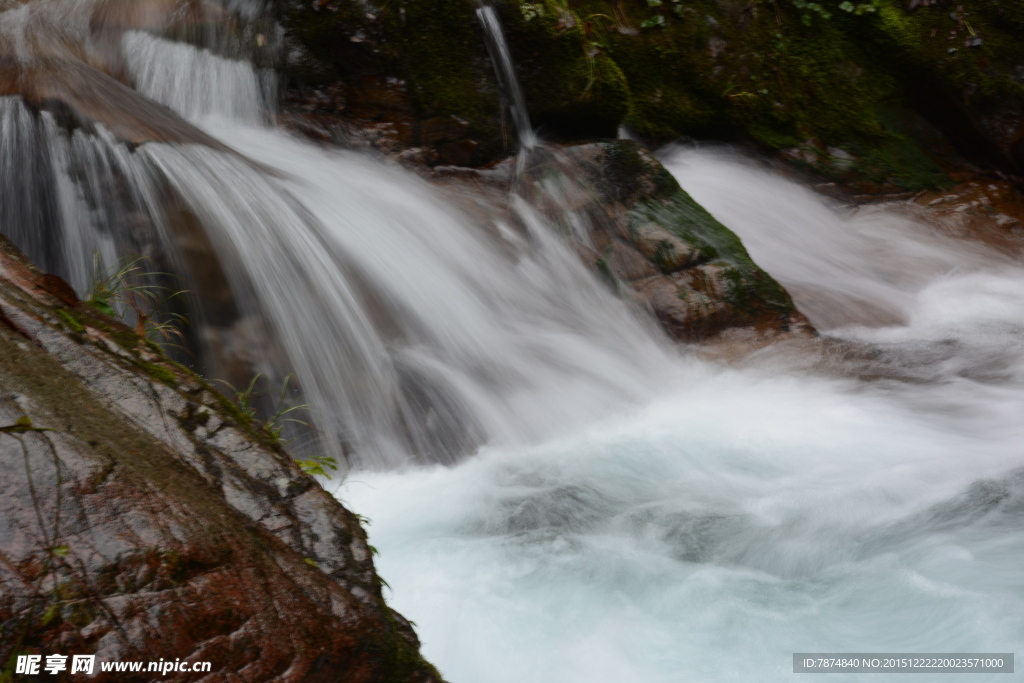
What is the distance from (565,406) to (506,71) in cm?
301

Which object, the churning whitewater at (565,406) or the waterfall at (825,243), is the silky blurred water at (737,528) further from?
the waterfall at (825,243)

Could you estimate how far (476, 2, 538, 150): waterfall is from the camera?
5988 millimetres

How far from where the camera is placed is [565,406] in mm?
4297

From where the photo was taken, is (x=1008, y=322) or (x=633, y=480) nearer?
(x=633, y=480)

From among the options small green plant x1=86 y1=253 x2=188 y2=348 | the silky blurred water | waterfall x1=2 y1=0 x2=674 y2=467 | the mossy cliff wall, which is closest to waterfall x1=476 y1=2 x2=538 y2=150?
the mossy cliff wall

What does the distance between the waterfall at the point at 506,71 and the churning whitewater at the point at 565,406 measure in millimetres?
44

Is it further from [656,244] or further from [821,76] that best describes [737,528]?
[821,76]

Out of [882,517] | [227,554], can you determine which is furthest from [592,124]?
[227,554]

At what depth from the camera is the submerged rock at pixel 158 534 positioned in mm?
1407

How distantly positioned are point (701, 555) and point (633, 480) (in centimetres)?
67

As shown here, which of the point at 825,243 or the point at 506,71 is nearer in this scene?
the point at 506,71

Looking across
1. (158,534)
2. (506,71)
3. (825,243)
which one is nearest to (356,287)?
(506,71)

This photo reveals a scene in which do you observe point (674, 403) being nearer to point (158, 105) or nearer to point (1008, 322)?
point (1008, 322)

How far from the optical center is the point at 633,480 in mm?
3586
